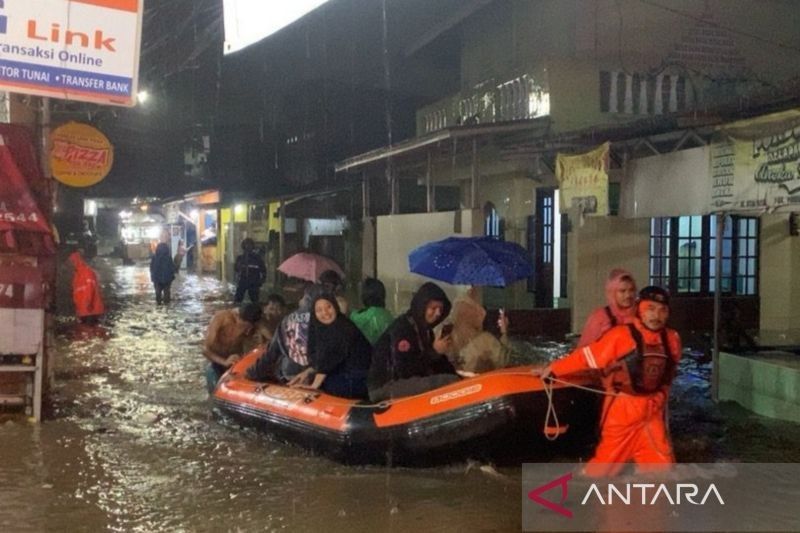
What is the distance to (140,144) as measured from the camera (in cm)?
4241

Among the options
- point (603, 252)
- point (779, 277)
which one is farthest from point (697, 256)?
point (603, 252)

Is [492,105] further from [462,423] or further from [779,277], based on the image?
[462,423]

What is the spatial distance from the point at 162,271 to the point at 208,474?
14.9 metres

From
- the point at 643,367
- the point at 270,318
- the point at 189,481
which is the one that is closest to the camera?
the point at 643,367

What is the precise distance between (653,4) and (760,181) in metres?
8.68

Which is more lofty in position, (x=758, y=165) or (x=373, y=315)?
Result: (x=758, y=165)

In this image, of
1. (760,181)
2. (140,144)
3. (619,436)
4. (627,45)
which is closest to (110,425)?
(619,436)

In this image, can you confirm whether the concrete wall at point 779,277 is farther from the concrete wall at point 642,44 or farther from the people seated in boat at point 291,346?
the people seated in boat at point 291,346

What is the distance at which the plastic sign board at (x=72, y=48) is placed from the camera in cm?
779

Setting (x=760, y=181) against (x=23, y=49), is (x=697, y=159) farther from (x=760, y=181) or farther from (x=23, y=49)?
(x=23, y=49)

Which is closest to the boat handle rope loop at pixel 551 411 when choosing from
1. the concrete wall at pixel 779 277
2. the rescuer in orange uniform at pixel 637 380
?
the rescuer in orange uniform at pixel 637 380

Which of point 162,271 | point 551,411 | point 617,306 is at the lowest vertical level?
point 551,411

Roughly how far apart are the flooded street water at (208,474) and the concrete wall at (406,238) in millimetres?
4384

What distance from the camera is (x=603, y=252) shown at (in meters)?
13.9
